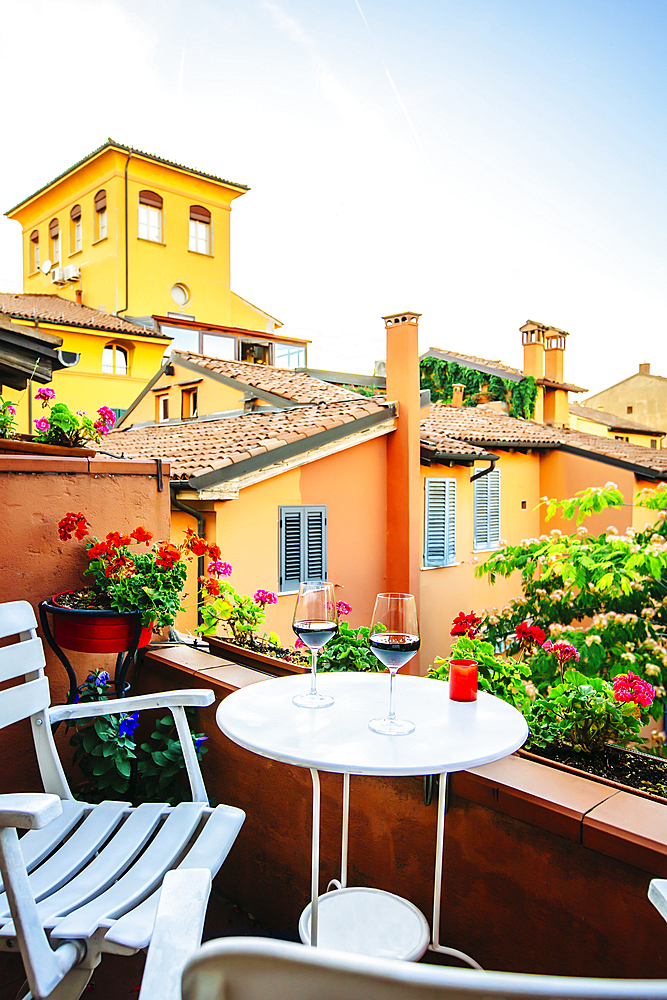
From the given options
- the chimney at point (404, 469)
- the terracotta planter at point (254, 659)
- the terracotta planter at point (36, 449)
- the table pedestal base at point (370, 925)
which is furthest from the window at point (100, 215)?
the table pedestal base at point (370, 925)

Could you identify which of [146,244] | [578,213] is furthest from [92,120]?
[578,213]

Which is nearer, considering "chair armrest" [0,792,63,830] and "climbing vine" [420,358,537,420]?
"chair armrest" [0,792,63,830]

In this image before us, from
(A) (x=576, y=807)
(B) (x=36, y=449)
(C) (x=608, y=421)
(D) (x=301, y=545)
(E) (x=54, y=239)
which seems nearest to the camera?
(A) (x=576, y=807)

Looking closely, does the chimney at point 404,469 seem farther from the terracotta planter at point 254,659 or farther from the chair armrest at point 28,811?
the chair armrest at point 28,811

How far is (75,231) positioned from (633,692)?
28318mm

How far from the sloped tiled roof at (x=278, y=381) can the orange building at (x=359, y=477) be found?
47 millimetres

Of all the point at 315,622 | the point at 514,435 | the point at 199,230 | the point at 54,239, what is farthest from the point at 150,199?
the point at 315,622

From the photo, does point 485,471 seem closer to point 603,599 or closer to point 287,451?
point 287,451

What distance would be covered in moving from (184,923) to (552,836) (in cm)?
110

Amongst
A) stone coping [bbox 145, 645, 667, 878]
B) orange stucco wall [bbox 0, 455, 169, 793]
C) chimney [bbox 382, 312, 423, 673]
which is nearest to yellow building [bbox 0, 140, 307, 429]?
chimney [bbox 382, 312, 423, 673]

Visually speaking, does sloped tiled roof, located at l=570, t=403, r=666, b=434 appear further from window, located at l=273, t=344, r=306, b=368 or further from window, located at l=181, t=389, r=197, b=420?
window, located at l=181, t=389, r=197, b=420

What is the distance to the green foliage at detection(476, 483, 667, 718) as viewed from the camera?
5332 millimetres

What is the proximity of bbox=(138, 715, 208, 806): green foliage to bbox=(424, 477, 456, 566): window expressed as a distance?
27.7 ft

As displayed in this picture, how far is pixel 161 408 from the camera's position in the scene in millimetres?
14242
